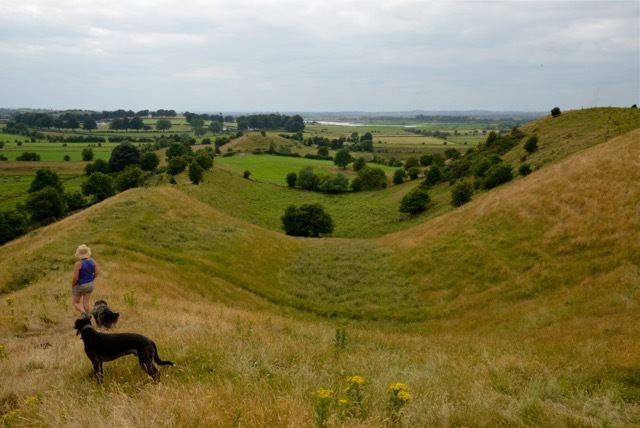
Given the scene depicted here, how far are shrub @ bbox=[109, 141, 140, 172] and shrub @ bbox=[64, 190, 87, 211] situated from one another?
105 feet

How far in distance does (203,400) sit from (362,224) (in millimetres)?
69396

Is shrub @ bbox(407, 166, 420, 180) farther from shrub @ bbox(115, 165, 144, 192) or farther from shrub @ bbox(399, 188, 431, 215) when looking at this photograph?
shrub @ bbox(115, 165, 144, 192)

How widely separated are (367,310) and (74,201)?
79.6 meters

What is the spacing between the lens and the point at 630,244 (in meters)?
23.3

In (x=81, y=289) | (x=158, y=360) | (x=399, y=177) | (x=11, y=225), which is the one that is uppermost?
(x=158, y=360)

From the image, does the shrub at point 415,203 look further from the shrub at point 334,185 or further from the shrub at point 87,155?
the shrub at point 87,155

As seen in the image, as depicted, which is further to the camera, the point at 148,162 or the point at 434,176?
the point at 148,162

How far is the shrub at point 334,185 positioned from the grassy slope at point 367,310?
59.4 meters

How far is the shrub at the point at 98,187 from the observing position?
8925 centimetres

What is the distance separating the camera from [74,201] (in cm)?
8750

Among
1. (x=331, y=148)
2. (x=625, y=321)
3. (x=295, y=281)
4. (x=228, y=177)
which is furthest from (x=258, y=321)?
(x=331, y=148)

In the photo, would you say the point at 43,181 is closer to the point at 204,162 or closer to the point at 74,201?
the point at 74,201

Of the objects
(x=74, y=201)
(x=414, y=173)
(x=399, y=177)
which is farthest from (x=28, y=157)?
(x=414, y=173)

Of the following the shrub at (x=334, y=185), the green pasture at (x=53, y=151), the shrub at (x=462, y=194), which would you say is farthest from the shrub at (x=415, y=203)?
the green pasture at (x=53, y=151)
